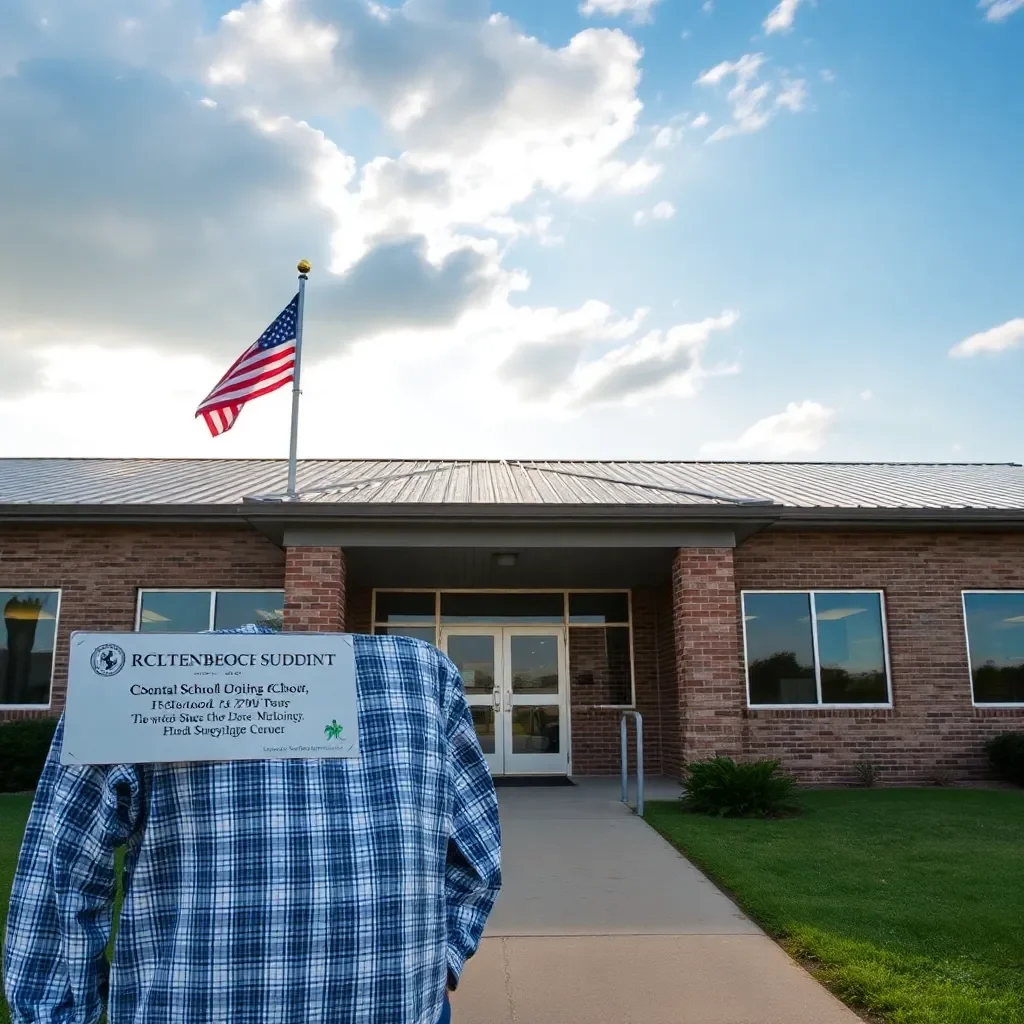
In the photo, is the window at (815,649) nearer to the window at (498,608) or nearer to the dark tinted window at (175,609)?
the window at (498,608)

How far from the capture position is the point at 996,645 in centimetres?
1208

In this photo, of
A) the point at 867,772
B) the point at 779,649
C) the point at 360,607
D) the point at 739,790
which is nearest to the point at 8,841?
the point at 360,607

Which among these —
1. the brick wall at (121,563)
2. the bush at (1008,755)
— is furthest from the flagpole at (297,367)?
the bush at (1008,755)

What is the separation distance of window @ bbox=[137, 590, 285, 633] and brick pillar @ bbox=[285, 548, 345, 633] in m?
1.67

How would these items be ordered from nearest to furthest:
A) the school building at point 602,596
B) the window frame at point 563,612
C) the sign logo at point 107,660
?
1. the sign logo at point 107,660
2. the school building at point 602,596
3. the window frame at point 563,612

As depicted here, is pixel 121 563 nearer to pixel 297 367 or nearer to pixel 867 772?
pixel 297 367

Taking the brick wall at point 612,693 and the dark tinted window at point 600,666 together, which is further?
the dark tinted window at point 600,666

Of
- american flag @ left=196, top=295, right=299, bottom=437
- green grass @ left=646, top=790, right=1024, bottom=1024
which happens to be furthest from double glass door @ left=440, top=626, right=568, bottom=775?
american flag @ left=196, top=295, right=299, bottom=437

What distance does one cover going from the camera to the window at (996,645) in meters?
12.0

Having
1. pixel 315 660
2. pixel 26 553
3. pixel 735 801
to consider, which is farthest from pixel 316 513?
pixel 315 660

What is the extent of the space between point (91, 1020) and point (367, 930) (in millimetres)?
554

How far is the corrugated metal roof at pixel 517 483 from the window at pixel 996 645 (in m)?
1.26

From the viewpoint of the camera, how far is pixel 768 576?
12008 millimetres

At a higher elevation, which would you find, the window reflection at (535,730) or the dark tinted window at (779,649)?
the dark tinted window at (779,649)
